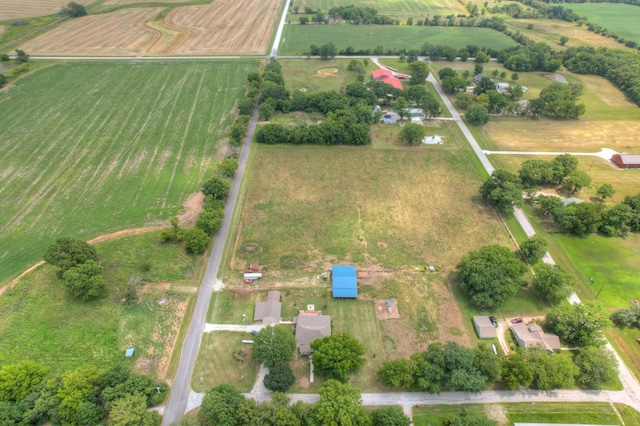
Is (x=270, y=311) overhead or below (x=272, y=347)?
below

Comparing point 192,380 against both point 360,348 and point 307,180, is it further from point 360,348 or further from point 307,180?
point 307,180

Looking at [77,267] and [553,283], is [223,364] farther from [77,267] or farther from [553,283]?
[553,283]

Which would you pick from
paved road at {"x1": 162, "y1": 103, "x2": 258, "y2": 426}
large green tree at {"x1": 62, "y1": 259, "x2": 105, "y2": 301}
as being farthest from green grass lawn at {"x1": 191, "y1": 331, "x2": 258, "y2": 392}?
large green tree at {"x1": 62, "y1": 259, "x2": 105, "y2": 301}

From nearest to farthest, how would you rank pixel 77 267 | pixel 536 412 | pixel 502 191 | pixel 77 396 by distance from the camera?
pixel 77 396 < pixel 536 412 < pixel 77 267 < pixel 502 191

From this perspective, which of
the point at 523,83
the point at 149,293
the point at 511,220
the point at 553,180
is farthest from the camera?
the point at 523,83

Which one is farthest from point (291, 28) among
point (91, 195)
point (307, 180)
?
point (91, 195)

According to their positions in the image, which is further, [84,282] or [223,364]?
[84,282]

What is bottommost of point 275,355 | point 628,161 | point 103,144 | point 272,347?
point 275,355

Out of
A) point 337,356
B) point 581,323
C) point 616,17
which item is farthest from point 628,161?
point 616,17
